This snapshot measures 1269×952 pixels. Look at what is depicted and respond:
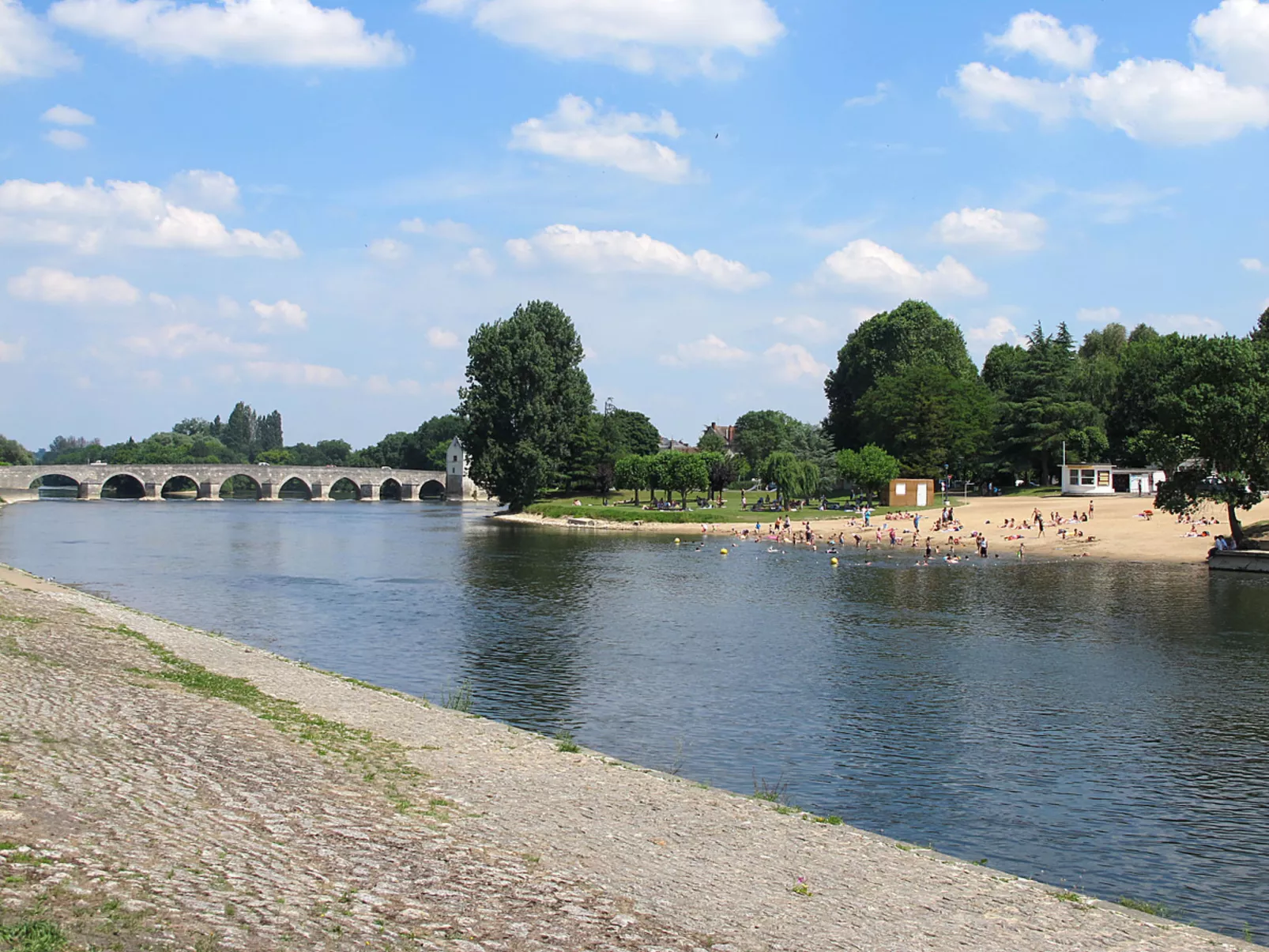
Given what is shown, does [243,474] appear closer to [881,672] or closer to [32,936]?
[881,672]

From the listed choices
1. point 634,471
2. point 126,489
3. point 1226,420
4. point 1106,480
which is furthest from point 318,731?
point 126,489

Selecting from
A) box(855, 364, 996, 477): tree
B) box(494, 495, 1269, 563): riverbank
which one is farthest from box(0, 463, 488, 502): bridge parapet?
box(494, 495, 1269, 563): riverbank

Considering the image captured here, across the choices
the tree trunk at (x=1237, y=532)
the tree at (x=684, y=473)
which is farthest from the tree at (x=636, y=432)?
the tree trunk at (x=1237, y=532)

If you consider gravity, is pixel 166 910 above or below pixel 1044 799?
above

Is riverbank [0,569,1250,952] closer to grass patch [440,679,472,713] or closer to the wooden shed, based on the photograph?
grass patch [440,679,472,713]

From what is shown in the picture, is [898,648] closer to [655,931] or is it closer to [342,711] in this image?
[342,711]

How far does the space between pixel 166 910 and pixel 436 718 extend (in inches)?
477

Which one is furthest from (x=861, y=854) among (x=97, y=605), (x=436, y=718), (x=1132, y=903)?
(x=97, y=605)

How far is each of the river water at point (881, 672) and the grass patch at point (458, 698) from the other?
0.35m

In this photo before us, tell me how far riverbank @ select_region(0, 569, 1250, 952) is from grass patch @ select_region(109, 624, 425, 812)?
79mm

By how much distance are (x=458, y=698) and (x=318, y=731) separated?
6.75 meters

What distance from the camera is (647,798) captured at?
16.1 metres

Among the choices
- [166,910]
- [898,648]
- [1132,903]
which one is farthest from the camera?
[898,648]

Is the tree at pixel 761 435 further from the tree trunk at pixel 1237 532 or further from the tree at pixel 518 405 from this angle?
the tree trunk at pixel 1237 532
